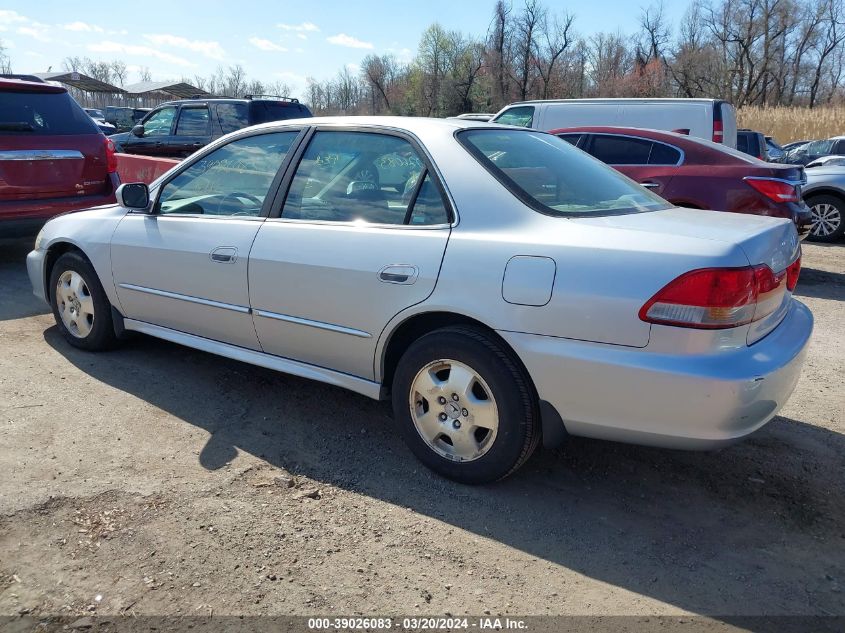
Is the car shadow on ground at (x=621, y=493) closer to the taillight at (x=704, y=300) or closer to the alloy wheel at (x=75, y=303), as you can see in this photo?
the alloy wheel at (x=75, y=303)

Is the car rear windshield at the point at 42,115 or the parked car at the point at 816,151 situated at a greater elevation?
the car rear windshield at the point at 42,115

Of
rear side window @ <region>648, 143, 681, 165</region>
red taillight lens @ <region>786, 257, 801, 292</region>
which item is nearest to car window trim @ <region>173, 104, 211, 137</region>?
rear side window @ <region>648, 143, 681, 165</region>

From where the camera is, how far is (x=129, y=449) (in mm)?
3420

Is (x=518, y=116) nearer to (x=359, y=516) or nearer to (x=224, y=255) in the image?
(x=224, y=255)

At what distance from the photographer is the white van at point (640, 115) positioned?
30.4 ft

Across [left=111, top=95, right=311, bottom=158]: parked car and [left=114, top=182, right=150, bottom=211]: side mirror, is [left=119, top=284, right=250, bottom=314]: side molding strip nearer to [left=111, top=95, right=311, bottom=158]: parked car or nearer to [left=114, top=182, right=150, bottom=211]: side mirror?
[left=114, top=182, right=150, bottom=211]: side mirror

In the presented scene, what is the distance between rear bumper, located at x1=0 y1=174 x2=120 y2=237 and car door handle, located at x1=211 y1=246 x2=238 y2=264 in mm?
3395

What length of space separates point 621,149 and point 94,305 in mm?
5677

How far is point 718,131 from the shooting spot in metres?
9.20

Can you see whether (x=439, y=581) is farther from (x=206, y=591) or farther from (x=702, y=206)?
(x=702, y=206)

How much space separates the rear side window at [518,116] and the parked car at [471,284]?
6824 mm

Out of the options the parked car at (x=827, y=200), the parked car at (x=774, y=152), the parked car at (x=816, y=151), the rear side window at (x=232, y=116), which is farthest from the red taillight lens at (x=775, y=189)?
the parked car at (x=774, y=152)

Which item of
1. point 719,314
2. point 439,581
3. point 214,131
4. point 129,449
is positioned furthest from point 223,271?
point 214,131

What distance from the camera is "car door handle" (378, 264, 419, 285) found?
3088mm
